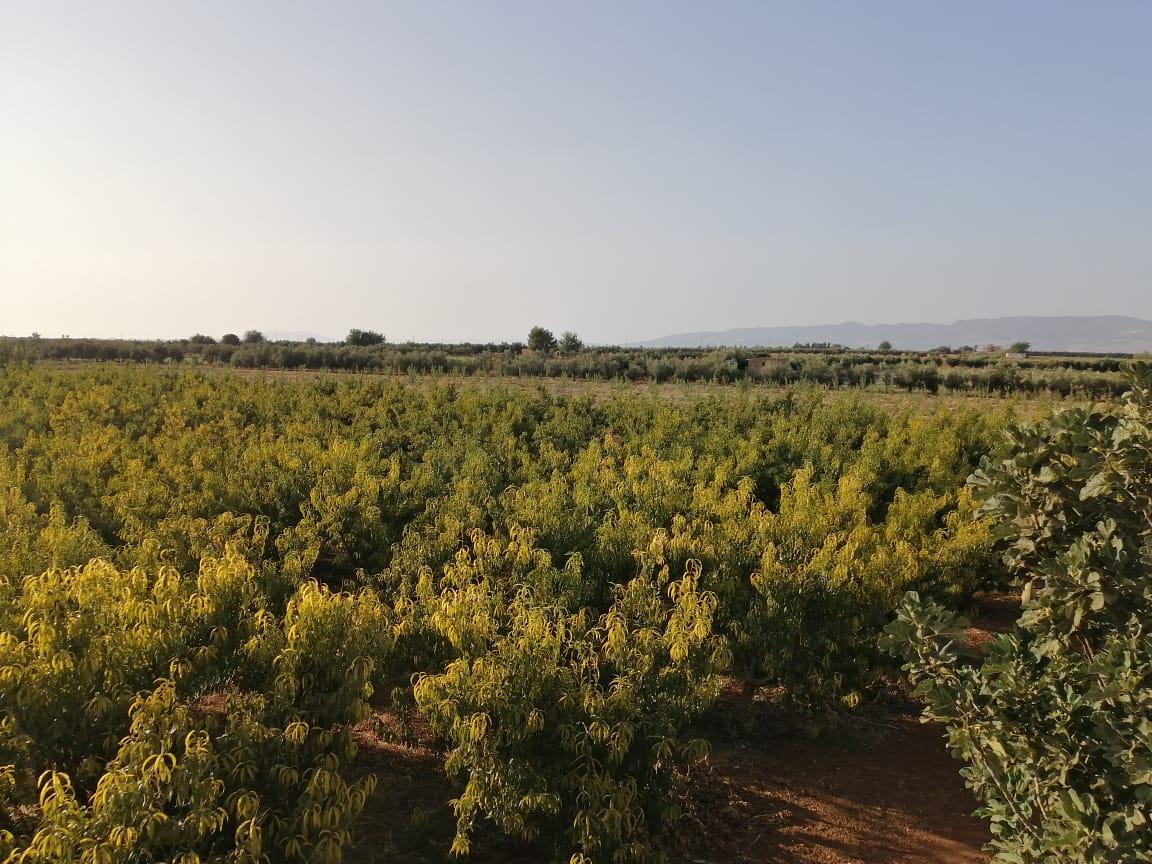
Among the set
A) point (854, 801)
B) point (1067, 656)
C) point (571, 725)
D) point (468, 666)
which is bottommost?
point (854, 801)

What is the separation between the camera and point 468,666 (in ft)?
16.1

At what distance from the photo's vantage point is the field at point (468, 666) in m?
3.93

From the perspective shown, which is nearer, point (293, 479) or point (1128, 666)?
point (1128, 666)

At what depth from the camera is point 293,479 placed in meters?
10.9

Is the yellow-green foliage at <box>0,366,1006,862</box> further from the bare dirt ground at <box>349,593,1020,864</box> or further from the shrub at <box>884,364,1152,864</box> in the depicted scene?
the shrub at <box>884,364,1152,864</box>

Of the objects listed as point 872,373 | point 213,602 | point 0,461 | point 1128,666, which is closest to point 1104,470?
point 1128,666

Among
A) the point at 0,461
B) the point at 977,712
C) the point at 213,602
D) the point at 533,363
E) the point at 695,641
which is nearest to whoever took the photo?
the point at 977,712

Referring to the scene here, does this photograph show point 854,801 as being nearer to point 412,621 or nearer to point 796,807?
point 796,807

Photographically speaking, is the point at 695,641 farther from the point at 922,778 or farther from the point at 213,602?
the point at 213,602

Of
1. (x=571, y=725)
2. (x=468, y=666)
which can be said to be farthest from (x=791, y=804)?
(x=468, y=666)

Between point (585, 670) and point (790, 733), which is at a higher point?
point (585, 670)

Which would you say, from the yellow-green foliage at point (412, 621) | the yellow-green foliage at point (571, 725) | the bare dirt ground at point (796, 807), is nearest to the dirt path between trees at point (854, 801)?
the bare dirt ground at point (796, 807)

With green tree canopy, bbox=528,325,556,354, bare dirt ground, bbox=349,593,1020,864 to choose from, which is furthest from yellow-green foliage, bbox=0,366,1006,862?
green tree canopy, bbox=528,325,556,354

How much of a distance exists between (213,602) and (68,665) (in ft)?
3.17
